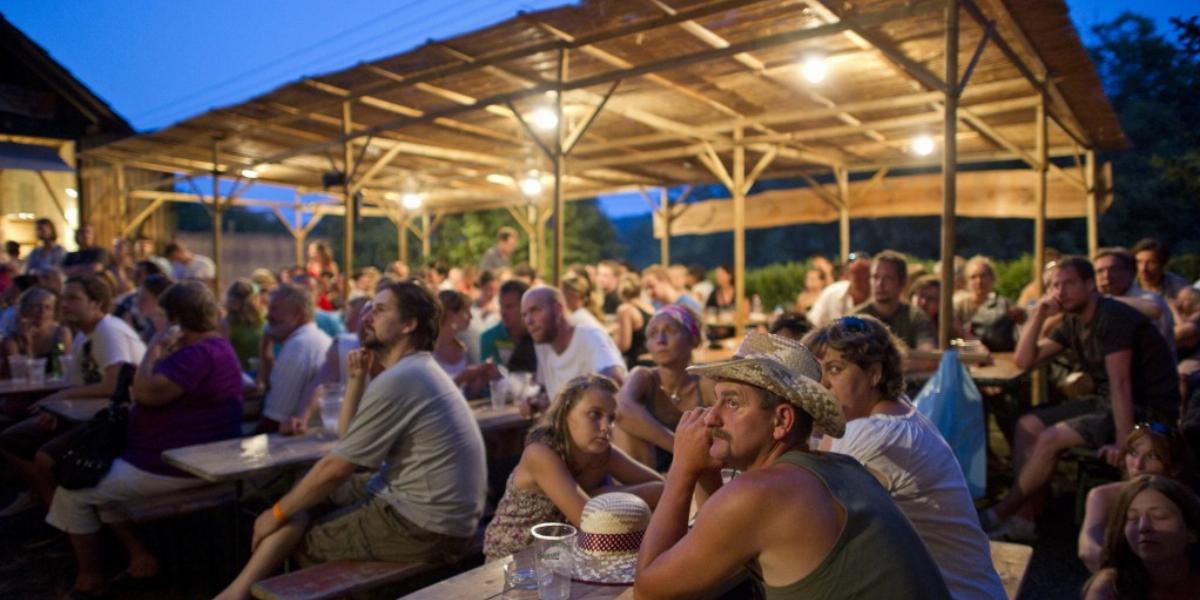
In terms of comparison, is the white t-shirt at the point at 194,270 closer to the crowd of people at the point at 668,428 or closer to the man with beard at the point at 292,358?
the crowd of people at the point at 668,428

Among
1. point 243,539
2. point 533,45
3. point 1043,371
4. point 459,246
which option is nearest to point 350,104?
point 533,45

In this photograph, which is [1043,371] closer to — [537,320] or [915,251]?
[537,320]

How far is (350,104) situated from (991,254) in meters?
21.6

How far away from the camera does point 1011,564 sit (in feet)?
8.86

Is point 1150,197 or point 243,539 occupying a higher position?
point 1150,197

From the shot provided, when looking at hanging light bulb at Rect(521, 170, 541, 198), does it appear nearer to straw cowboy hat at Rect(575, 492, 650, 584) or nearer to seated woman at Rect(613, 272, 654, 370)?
seated woman at Rect(613, 272, 654, 370)

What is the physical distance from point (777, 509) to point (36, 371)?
5487 millimetres

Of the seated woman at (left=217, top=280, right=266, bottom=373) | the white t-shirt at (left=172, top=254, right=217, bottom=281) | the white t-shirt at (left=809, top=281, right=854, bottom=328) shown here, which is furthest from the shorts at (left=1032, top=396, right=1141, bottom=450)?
the white t-shirt at (left=172, top=254, right=217, bottom=281)

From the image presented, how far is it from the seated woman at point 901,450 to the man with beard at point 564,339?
211 centimetres

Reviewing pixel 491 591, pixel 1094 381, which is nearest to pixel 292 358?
pixel 491 591

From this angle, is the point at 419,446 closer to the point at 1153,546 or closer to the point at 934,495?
the point at 934,495

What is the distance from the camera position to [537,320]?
4.62m

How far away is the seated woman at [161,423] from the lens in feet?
12.7

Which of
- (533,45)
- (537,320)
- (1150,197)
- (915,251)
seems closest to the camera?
(537,320)
